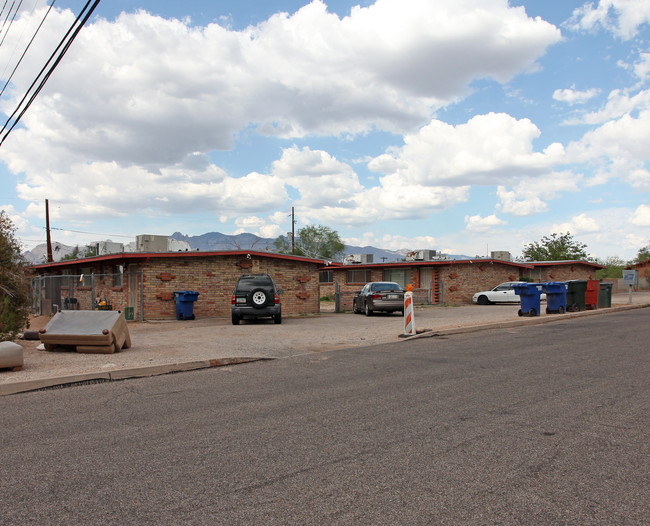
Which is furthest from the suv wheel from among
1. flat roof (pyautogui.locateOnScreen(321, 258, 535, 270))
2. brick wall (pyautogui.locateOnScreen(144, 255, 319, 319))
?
flat roof (pyautogui.locateOnScreen(321, 258, 535, 270))

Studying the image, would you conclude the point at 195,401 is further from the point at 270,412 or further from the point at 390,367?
the point at 390,367

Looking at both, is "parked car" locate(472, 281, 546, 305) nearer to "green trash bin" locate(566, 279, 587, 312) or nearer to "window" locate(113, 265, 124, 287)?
"green trash bin" locate(566, 279, 587, 312)

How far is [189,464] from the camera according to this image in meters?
4.38

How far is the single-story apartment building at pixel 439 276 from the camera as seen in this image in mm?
34562

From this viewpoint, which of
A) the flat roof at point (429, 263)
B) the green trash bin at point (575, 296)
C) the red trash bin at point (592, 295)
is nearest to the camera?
the green trash bin at point (575, 296)

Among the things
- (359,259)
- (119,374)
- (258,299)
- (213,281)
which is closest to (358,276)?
(359,259)

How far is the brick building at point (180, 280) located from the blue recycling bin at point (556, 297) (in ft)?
32.9

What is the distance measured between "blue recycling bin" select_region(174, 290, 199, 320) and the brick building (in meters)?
0.83

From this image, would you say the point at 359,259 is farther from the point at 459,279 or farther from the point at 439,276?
the point at 459,279

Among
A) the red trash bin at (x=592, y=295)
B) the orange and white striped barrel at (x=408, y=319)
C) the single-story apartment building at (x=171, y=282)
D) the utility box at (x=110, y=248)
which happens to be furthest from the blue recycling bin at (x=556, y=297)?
the utility box at (x=110, y=248)

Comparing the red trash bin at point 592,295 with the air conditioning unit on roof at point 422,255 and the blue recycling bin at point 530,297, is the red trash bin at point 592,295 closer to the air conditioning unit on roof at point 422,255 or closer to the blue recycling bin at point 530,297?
the blue recycling bin at point 530,297

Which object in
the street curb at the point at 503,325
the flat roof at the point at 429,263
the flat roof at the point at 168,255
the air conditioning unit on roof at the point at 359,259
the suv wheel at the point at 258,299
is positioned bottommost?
the street curb at the point at 503,325

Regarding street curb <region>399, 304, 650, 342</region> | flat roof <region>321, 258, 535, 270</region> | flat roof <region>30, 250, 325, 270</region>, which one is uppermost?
flat roof <region>30, 250, 325, 270</region>

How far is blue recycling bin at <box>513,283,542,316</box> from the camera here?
66.2ft
